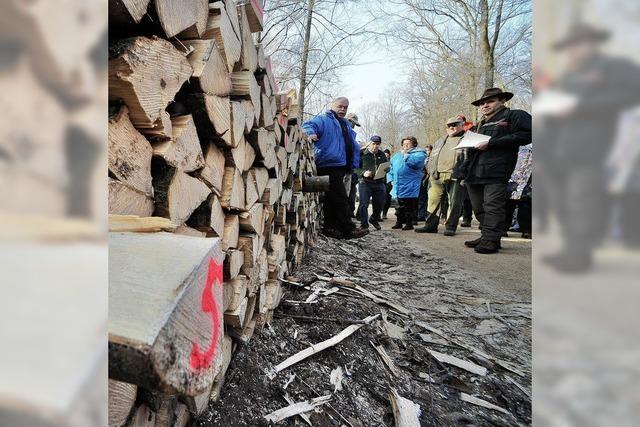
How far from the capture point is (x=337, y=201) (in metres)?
4.30

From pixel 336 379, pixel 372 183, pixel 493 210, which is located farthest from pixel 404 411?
pixel 372 183

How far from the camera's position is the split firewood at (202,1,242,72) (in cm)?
118

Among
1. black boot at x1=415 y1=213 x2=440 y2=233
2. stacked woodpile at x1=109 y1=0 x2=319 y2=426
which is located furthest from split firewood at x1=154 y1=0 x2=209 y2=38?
black boot at x1=415 y1=213 x2=440 y2=233

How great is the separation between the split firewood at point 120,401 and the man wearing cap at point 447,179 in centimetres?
551

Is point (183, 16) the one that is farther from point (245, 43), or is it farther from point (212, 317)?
point (212, 317)

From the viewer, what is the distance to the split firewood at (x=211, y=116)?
1.13m

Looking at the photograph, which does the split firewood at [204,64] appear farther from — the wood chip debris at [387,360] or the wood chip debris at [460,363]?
the wood chip debris at [460,363]

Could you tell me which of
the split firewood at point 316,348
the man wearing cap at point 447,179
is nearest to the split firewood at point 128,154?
the split firewood at point 316,348

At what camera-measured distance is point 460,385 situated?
5.90 feet

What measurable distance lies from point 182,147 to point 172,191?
0.13 metres

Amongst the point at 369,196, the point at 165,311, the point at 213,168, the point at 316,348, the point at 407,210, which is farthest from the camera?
the point at 407,210
